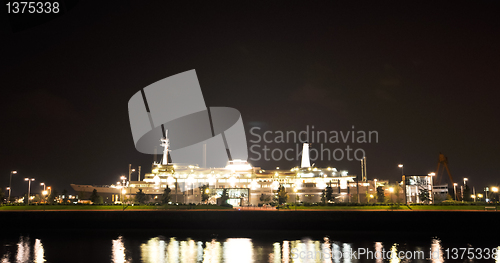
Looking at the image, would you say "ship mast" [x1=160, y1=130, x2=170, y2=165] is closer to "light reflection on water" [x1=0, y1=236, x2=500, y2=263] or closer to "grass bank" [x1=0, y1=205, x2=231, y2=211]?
"grass bank" [x1=0, y1=205, x2=231, y2=211]

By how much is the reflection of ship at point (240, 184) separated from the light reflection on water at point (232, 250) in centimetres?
4714

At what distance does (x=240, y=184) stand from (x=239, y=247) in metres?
59.6

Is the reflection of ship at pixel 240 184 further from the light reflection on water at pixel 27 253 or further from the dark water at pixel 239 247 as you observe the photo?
the light reflection on water at pixel 27 253

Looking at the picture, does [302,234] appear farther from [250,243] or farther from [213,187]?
[213,187]

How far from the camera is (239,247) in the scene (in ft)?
91.6

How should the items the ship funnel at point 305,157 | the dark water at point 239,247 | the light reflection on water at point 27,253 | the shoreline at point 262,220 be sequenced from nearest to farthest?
the light reflection on water at point 27,253, the dark water at point 239,247, the shoreline at point 262,220, the ship funnel at point 305,157

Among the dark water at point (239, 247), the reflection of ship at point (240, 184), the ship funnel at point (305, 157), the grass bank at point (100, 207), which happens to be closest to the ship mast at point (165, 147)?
the reflection of ship at point (240, 184)

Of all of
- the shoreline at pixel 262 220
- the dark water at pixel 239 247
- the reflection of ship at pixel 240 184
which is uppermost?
the reflection of ship at pixel 240 184

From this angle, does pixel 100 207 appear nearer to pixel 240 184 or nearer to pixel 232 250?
pixel 232 250

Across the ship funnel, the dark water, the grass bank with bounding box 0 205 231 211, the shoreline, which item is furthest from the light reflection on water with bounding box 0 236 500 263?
the ship funnel

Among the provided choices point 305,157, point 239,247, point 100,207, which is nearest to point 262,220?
point 239,247

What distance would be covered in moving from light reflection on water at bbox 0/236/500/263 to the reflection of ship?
47144 millimetres

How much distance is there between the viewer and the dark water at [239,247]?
79.4 ft

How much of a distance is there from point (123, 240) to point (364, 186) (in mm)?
64165
